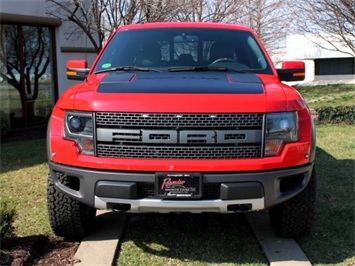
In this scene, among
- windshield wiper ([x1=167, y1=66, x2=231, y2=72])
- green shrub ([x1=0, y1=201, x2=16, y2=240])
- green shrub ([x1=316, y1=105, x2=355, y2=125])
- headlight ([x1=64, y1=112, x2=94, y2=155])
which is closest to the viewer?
headlight ([x1=64, y1=112, x2=94, y2=155])

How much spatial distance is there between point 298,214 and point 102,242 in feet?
5.34

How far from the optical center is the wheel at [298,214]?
3.59 meters

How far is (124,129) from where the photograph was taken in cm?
315

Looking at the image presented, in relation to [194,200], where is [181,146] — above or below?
above

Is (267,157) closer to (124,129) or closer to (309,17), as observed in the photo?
(124,129)

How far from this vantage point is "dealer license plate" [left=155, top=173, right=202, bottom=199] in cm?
310

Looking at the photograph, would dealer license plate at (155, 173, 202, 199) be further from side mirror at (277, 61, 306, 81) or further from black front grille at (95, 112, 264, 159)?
side mirror at (277, 61, 306, 81)

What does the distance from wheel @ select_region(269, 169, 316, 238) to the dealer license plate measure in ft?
2.91

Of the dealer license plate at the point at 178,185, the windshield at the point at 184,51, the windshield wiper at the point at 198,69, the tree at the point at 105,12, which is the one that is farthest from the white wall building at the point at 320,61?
the dealer license plate at the point at 178,185

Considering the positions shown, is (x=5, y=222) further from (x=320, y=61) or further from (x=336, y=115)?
(x=320, y=61)

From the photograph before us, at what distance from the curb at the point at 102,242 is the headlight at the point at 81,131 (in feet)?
2.82

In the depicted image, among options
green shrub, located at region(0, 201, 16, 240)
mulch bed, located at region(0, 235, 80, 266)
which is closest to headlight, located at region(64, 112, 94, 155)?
green shrub, located at region(0, 201, 16, 240)

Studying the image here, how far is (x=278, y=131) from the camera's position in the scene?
321cm

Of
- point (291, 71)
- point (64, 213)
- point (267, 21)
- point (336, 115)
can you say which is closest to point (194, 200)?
point (64, 213)
